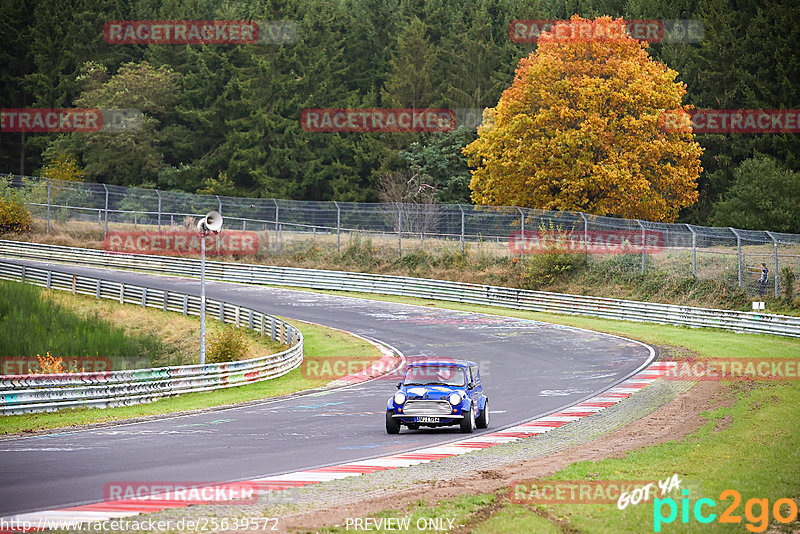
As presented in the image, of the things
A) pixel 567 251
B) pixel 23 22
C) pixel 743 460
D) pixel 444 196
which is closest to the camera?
pixel 743 460

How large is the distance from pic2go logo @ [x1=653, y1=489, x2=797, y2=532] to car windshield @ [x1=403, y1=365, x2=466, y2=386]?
771cm

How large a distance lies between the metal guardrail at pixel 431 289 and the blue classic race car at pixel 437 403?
21.8 m

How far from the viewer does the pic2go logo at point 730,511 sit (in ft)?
35.1

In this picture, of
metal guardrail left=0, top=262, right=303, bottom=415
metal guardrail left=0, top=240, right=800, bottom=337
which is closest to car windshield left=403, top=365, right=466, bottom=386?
metal guardrail left=0, top=262, right=303, bottom=415

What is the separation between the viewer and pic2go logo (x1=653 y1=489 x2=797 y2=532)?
10.7 meters

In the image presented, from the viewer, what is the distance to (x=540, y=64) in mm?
53312

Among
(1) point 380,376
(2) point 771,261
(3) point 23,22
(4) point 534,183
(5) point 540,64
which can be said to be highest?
(3) point 23,22

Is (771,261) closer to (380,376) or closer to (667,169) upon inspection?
(667,169)

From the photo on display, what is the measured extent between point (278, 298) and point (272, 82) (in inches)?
1551

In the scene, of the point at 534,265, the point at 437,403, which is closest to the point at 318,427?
the point at 437,403

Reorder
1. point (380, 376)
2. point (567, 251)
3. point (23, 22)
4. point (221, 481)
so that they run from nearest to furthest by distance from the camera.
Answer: point (221, 481), point (380, 376), point (567, 251), point (23, 22)

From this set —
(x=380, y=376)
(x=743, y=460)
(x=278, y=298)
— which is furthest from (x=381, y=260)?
(x=743, y=460)

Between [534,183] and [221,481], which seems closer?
[221,481]

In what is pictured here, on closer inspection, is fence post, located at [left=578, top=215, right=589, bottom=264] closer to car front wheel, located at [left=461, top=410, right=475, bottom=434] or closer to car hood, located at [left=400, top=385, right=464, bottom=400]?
car hood, located at [left=400, top=385, right=464, bottom=400]
